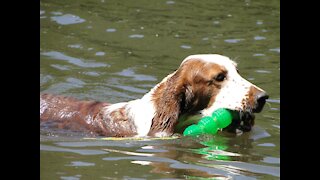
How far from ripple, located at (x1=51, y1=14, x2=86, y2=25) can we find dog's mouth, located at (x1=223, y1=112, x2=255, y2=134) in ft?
19.4

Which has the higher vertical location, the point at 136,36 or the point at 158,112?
the point at 136,36

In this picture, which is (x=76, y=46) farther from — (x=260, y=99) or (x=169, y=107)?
(x=260, y=99)

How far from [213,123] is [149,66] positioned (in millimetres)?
3557

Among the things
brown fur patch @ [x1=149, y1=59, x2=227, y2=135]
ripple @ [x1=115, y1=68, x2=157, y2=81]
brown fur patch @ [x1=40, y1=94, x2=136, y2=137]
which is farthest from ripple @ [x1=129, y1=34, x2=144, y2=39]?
brown fur patch @ [x1=149, y1=59, x2=227, y2=135]

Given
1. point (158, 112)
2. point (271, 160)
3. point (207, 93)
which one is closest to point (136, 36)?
point (158, 112)

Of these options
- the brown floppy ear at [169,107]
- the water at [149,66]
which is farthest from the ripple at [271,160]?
the brown floppy ear at [169,107]

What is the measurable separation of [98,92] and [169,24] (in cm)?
334

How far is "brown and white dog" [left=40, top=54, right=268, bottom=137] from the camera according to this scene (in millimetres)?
6621

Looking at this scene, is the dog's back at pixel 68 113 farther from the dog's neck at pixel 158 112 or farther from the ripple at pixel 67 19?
the ripple at pixel 67 19

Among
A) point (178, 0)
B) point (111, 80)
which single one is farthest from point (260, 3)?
point (111, 80)

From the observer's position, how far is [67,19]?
1238 cm

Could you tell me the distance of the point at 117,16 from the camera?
12.5 meters

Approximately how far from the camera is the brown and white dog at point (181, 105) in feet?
21.7
